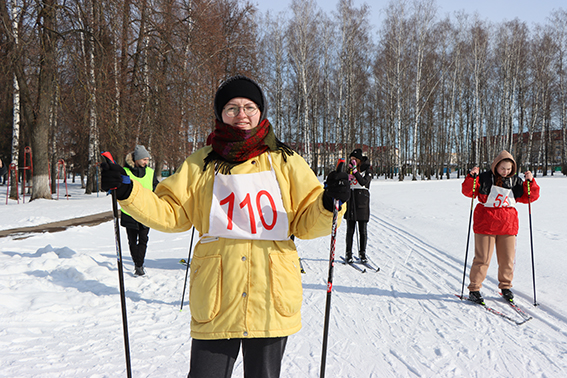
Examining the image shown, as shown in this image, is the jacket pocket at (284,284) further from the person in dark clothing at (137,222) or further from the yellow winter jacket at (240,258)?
the person in dark clothing at (137,222)

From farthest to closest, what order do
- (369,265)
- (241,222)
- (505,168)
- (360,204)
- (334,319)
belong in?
(360,204) < (369,265) < (505,168) < (334,319) < (241,222)

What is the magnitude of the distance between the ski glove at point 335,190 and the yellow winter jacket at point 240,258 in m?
0.05

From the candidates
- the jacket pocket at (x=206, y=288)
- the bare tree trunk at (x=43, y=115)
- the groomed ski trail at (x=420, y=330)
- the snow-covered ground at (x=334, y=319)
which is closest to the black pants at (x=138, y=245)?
the snow-covered ground at (x=334, y=319)

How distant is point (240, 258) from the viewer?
1.66 meters

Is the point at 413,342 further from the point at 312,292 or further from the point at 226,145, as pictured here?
the point at 226,145

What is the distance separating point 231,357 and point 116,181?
3.20 feet

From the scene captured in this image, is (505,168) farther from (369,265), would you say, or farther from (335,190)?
(335,190)

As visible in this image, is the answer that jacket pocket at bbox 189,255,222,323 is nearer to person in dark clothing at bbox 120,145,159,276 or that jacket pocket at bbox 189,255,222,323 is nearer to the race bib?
person in dark clothing at bbox 120,145,159,276

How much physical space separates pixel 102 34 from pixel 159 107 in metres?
3.23

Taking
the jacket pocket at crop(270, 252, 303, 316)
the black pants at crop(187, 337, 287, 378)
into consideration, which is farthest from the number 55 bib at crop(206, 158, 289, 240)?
the black pants at crop(187, 337, 287, 378)

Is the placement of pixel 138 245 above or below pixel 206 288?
below

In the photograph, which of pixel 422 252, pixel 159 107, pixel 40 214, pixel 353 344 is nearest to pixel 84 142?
pixel 159 107

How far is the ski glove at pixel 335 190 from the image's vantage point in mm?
1593

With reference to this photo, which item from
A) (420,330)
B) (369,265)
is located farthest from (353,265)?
(420,330)
